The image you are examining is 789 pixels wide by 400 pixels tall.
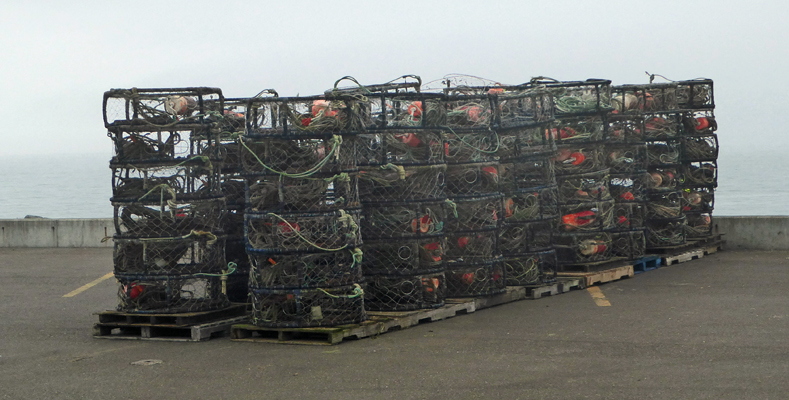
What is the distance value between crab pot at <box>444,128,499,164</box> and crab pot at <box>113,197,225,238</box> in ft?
9.85

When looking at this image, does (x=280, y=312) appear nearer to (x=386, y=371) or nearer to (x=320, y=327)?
(x=320, y=327)

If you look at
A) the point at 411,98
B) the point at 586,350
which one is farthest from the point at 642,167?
the point at 586,350

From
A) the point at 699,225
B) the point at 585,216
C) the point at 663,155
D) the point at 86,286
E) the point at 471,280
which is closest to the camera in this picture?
the point at 471,280

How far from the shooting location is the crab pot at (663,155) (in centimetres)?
1644

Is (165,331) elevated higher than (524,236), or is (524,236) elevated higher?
(524,236)

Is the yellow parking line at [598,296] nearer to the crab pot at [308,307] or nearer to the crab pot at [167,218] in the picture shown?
the crab pot at [308,307]

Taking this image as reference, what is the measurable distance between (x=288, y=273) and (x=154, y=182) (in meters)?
1.95

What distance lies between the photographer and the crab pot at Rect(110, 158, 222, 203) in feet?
33.8

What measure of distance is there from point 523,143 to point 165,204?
5.38m

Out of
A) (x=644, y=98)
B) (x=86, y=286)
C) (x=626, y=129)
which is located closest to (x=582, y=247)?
(x=626, y=129)

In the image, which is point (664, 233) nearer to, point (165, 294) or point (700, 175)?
point (700, 175)

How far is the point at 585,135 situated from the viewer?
1411 cm

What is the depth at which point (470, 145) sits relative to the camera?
1180cm

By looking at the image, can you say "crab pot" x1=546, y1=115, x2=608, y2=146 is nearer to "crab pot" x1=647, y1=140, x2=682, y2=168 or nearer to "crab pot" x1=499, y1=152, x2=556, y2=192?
"crab pot" x1=499, y1=152, x2=556, y2=192
